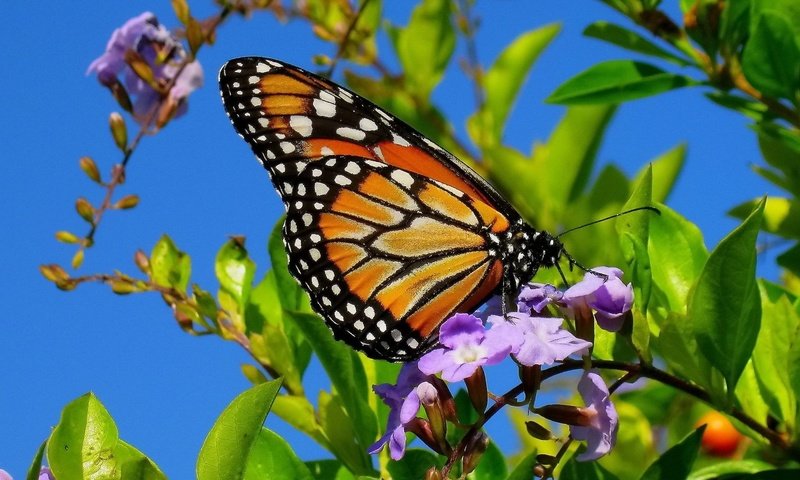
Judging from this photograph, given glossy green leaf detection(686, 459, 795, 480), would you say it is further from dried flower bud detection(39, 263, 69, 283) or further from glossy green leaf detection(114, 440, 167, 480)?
dried flower bud detection(39, 263, 69, 283)

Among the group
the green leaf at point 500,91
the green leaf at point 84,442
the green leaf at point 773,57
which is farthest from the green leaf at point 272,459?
the green leaf at point 500,91

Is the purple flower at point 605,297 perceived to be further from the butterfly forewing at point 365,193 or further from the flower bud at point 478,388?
the butterfly forewing at point 365,193

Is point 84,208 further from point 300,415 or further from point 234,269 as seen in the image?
point 300,415

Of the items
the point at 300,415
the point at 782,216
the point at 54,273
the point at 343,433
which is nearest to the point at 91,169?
the point at 54,273

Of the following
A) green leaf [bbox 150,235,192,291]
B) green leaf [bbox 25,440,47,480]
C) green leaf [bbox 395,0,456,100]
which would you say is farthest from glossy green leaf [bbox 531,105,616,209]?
green leaf [bbox 25,440,47,480]

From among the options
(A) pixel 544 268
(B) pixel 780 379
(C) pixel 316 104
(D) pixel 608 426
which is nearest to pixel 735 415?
(B) pixel 780 379

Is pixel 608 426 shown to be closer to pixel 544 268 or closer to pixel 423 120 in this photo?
pixel 544 268
